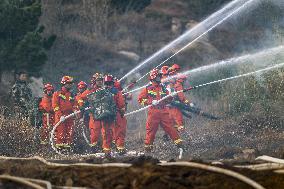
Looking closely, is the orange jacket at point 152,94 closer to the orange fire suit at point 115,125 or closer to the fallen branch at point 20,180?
the orange fire suit at point 115,125

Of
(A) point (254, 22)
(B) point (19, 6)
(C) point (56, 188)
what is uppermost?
(A) point (254, 22)

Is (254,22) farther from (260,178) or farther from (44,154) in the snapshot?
(260,178)

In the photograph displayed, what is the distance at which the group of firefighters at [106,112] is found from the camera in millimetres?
13359

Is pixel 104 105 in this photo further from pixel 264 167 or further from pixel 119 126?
pixel 264 167

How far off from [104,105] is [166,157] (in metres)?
1.62

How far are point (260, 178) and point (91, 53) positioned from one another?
2197 centimetres

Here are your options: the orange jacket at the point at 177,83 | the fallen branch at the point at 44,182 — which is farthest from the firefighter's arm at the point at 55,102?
the fallen branch at the point at 44,182

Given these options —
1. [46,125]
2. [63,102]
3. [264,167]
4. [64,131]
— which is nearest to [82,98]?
[63,102]

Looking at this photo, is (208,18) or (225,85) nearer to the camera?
(225,85)

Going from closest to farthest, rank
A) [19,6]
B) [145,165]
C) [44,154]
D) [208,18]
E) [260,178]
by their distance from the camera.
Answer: [260,178] → [145,165] → [44,154] → [19,6] → [208,18]

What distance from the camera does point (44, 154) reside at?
43.0ft

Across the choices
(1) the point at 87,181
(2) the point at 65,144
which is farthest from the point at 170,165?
(2) the point at 65,144

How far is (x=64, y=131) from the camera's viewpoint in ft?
46.8

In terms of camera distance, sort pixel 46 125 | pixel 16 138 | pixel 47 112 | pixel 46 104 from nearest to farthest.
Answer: pixel 16 138 < pixel 46 125 < pixel 47 112 < pixel 46 104
